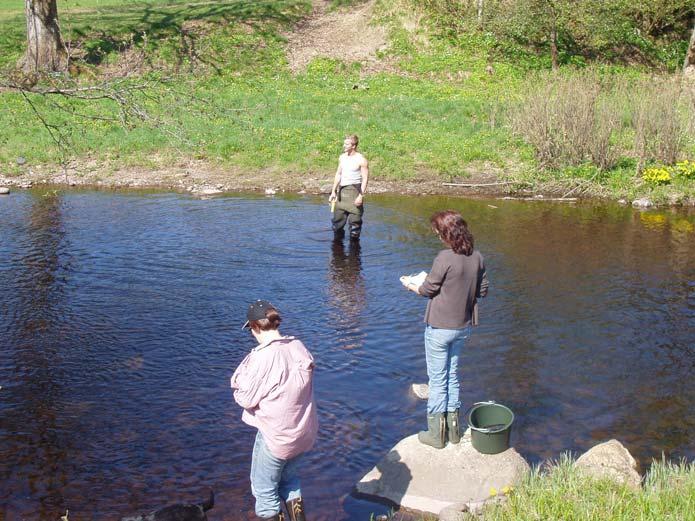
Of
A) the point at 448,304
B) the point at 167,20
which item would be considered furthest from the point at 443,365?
the point at 167,20

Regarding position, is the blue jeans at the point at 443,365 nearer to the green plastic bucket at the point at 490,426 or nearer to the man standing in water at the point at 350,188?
the green plastic bucket at the point at 490,426

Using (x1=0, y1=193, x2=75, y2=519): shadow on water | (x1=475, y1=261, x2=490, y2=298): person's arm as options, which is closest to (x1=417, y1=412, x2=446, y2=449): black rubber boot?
(x1=475, y1=261, x2=490, y2=298): person's arm

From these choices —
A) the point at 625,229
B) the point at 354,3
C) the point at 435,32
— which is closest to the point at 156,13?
the point at 354,3

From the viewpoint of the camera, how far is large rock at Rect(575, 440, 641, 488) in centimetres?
657

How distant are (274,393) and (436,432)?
223 centimetres

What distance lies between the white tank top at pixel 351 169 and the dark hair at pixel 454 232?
7484 millimetres

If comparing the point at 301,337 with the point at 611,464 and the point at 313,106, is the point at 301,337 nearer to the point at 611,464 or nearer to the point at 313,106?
the point at 611,464

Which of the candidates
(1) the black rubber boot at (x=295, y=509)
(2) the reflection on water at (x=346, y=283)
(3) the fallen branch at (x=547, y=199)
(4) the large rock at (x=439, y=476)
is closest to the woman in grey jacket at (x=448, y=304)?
(4) the large rock at (x=439, y=476)

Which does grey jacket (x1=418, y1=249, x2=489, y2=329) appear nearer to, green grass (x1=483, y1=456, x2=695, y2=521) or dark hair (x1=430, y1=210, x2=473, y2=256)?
dark hair (x1=430, y1=210, x2=473, y2=256)

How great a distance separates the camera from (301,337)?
10.9m

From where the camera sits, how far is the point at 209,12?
35.5m

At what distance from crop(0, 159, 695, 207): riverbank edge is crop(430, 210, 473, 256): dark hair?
12822 mm

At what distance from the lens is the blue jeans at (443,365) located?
23.6 feet

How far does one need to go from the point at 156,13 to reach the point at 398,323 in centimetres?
2796
